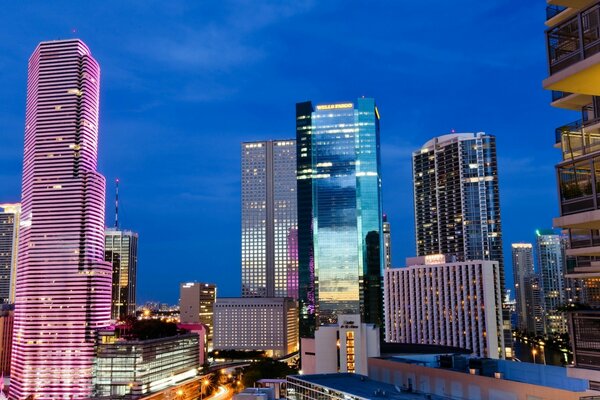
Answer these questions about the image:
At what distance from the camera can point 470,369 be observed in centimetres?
5772

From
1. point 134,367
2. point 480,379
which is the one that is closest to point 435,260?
point 134,367

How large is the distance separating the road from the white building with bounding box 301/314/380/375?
1779 inches

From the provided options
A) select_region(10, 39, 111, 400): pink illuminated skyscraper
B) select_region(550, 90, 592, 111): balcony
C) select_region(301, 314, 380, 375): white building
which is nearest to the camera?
select_region(550, 90, 592, 111): balcony

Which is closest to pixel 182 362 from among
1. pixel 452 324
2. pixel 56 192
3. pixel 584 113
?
pixel 56 192

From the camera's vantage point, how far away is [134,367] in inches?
5891

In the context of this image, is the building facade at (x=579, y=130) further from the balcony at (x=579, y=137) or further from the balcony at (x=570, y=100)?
the balcony at (x=570, y=100)

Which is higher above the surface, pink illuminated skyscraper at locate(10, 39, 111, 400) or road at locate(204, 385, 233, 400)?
pink illuminated skyscraper at locate(10, 39, 111, 400)

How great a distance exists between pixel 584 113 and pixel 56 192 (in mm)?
186948

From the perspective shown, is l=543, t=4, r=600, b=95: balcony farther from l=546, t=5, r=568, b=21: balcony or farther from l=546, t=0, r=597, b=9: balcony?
l=546, t=5, r=568, b=21: balcony

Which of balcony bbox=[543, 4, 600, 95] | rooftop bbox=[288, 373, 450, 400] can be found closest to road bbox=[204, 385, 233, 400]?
rooftop bbox=[288, 373, 450, 400]

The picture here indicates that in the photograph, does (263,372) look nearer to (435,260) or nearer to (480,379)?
(435,260)

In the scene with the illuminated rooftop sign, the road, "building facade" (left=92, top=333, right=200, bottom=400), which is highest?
the illuminated rooftop sign

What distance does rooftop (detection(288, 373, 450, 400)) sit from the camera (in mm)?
51672

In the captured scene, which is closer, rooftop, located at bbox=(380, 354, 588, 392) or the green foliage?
rooftop, located at bbox=(380, 354, 588, 392)
